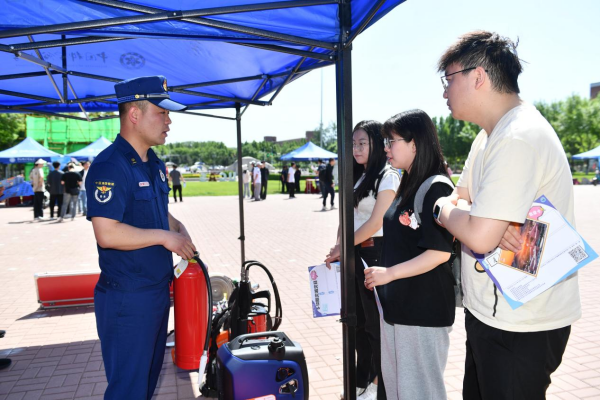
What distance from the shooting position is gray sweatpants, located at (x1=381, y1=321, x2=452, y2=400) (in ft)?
7.19

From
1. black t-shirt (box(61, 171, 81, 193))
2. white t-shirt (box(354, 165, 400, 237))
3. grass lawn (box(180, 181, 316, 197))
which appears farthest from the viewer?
grass lawn (box(180, 181, 316, 197))

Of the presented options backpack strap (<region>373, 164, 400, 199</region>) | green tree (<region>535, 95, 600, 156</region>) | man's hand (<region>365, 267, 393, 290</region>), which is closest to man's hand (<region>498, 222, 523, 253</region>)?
man's hand (<region>365, 267, 393, 290</region>)

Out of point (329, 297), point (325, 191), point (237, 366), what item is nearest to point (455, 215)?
point (237, 366)

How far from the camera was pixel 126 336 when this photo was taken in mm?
2326

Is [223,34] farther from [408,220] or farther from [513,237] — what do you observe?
[513,237]

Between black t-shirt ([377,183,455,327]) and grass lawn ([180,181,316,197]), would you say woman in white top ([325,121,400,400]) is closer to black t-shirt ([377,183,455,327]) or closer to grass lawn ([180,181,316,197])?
black t-shirt ([377,183,455,327])

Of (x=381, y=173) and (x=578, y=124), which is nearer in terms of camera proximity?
(x=381, y=173)

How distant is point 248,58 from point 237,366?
2533 millimetres

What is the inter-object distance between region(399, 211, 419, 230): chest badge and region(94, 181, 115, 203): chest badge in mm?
1491

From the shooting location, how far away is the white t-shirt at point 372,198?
113 inches

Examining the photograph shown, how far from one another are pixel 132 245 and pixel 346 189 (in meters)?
1.18

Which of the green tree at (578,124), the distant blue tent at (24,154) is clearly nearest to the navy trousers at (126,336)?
the distant blue tent at (24,154)

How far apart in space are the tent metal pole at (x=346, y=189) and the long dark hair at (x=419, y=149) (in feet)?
0.90

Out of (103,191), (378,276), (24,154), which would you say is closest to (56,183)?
(24,154)
